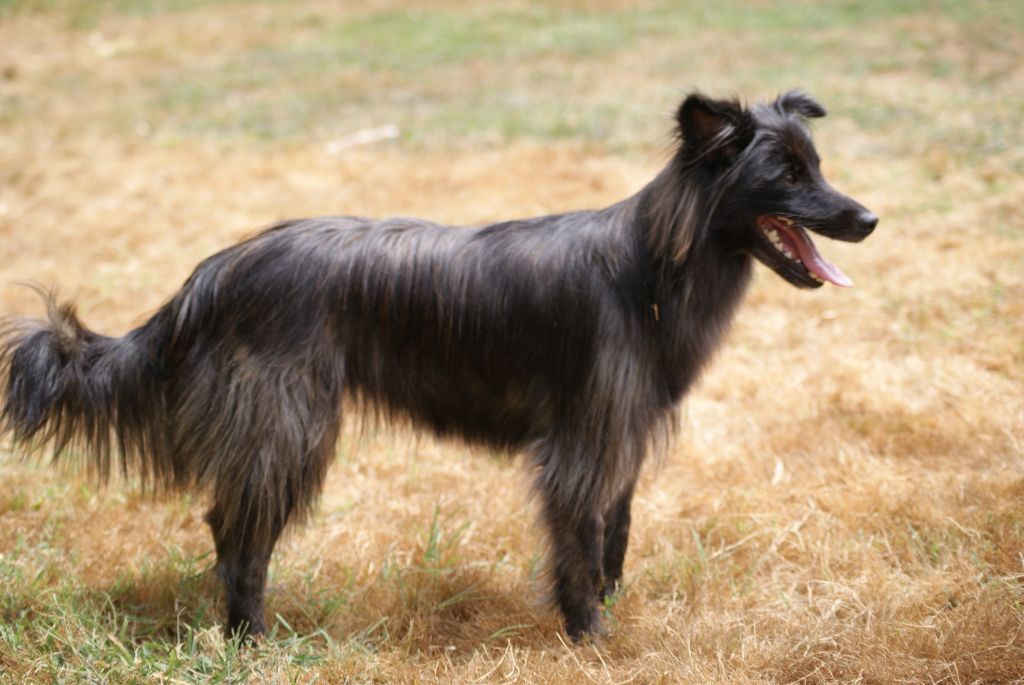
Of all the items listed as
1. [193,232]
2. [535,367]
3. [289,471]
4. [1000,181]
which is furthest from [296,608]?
[1000,181]

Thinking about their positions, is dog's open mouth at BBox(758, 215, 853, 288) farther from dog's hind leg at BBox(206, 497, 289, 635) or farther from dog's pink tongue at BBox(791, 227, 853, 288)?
dog's hind leg at BBox(206, 497, 289, 635)

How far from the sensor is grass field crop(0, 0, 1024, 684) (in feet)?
11.6

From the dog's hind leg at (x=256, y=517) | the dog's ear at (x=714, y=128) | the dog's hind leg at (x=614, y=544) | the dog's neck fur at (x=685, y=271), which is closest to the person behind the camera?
the dog's ear at (x=714, y=128)

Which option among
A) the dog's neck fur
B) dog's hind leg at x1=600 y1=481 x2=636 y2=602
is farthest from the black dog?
dog's hind leg at x1=600 y1=481 x2=636 y2=602

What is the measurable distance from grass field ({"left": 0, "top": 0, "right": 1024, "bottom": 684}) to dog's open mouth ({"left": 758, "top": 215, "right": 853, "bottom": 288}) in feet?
1.69

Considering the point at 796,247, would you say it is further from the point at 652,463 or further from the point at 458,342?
the point at 458,342

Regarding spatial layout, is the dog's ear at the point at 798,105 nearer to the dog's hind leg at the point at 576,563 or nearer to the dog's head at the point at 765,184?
the dog's head at the point at 765,184

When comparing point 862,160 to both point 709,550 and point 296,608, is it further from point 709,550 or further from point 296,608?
point 296,608

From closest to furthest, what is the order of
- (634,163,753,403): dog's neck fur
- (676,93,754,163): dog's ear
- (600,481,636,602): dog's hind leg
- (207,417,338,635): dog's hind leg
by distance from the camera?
(676,93,754,163): dog's ear
(634,163,753,403): dog's neck fur
(207,417,338,635): dog's hind leg
(600,481,636,602): dog's hind leg

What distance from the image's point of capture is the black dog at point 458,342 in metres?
3.53

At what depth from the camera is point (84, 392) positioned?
3.65m

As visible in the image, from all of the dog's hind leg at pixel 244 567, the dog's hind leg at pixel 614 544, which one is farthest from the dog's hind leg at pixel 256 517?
the dog's hind leg at pixel 614 544

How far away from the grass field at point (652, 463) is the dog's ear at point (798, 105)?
49 cm

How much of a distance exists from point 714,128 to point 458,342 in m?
1.24
